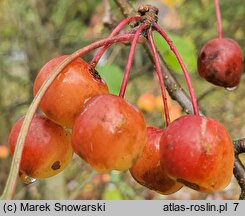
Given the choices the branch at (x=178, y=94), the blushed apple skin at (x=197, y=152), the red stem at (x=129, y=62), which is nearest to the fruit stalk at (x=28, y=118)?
the red stem at (x=129, y=62)

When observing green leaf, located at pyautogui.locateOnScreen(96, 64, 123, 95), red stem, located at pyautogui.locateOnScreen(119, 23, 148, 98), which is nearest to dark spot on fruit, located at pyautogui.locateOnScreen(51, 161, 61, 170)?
red stem, located at pyautogui.locateOnScreen(119, 23, 148, 98)

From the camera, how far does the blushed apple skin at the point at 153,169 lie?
0.70m

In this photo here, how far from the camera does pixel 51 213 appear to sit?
755 mm

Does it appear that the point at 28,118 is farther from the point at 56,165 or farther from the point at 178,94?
the point at 178,94

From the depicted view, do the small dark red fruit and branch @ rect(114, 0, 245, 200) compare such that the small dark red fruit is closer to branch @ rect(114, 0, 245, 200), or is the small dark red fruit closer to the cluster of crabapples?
branch @ rect(114, 0, 245, 200)

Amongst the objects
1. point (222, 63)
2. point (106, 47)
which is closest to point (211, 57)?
point (222, 63)

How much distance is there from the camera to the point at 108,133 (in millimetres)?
607

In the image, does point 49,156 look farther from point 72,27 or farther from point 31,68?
point 72,27

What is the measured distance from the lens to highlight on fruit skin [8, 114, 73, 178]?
689 mm

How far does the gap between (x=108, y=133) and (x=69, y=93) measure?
0.26 ft

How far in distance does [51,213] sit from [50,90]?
7.7 inches

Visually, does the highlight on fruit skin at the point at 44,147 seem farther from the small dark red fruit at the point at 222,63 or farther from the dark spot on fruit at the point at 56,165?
the small dark red fruit at the point at 222,63

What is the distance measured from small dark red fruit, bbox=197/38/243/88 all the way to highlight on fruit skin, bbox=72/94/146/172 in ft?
1.44

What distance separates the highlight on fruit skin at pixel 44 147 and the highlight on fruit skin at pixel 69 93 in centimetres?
3
